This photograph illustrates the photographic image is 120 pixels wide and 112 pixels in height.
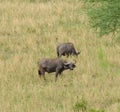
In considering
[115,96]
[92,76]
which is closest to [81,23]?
[92,76]

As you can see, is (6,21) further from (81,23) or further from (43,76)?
(43,76)

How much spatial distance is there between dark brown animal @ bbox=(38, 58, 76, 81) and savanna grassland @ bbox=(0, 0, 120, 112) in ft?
0.84

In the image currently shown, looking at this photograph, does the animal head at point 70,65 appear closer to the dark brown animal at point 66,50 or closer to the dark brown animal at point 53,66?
the dark brown animal at point 53,66

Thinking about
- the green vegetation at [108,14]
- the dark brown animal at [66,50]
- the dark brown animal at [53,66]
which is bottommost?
the dark brown animal at [53,66]

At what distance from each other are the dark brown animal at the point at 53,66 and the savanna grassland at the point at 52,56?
257 mm

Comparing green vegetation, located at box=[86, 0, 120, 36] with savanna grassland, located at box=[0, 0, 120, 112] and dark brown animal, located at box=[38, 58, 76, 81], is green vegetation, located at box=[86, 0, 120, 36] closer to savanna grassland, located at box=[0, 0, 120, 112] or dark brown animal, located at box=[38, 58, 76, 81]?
savanna grassland, located at box=[0, 0, 120, 112]

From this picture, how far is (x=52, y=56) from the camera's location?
17.5 m

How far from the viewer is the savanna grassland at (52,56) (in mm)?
11008

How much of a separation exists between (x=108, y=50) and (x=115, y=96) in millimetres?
5842

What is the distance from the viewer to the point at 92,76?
14.3 m

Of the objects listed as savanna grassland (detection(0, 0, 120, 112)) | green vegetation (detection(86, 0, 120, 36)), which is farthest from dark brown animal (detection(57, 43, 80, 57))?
green vegetation (detection(86, 0, 120, 36))

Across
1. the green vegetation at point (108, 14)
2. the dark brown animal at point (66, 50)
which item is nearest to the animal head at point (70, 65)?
the dark brown animal at point (66, 50)

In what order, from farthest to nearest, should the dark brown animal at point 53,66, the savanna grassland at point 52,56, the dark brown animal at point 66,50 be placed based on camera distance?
the dark brown animal at point 66,50
the dark brown animal at point 53,66
the savanna grassland at point 52,56

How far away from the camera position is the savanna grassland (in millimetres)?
11008
